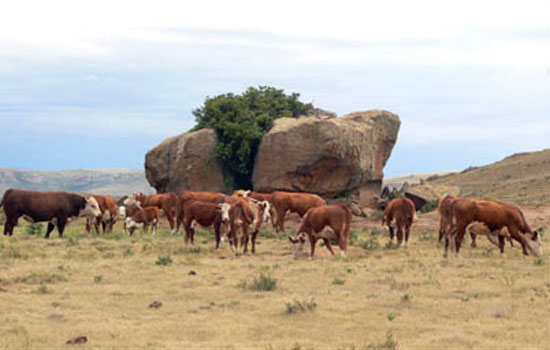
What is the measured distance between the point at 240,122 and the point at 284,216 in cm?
1087

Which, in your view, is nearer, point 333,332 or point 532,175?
point 333,332

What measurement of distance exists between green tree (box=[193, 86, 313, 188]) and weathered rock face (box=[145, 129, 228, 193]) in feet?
2.25

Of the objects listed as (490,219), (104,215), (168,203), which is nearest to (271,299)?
(490,219)

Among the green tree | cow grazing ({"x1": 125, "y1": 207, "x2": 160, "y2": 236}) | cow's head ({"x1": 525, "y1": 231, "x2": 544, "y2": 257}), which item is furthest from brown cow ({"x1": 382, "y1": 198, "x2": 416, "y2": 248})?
the green tree

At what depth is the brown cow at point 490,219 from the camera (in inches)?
735

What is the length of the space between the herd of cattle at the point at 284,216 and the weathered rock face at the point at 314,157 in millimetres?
6973

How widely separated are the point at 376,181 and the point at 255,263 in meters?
25.1

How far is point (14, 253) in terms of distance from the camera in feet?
62.0

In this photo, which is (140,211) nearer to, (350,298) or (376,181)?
(350,298)

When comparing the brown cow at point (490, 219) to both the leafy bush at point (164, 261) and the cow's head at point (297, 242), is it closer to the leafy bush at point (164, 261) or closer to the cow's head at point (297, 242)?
the cow's head at point (297, 242)

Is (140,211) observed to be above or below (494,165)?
below

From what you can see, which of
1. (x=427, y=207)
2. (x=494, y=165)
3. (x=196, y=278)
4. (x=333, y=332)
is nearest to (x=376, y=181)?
(x=427, y=207)

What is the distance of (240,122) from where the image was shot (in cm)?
3844

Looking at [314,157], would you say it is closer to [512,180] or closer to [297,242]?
[297,242]
